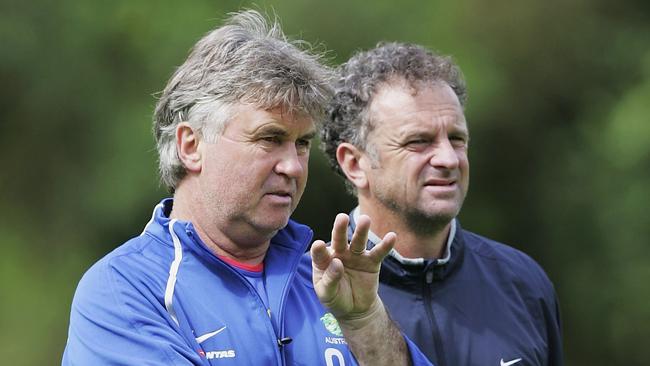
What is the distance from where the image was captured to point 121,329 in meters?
2.73

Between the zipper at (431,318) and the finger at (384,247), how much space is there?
788 mm

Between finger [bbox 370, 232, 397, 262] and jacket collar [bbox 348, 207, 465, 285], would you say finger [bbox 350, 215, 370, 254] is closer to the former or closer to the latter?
finger [bbox 370, 232, 397, 262]

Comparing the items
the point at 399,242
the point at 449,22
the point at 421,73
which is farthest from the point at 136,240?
the point at 449,22

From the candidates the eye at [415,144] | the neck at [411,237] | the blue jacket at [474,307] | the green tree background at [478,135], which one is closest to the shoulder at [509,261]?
the blue jacket at [474,307]

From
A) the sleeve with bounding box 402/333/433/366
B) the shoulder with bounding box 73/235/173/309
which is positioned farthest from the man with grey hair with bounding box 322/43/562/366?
the shoulder with bounding box 73/235/173/309

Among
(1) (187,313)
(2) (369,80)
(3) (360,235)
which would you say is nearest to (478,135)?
(2) (369,80)

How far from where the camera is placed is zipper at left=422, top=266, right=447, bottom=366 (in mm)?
3650

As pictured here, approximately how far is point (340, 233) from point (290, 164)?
0.94ft

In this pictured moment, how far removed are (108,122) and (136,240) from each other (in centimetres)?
541

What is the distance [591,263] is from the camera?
28.4 feet

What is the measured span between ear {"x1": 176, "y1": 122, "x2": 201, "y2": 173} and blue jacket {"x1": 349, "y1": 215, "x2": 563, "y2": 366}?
98cm

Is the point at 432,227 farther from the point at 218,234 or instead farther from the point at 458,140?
the point at 218,234

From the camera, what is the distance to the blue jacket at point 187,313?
2.73 m

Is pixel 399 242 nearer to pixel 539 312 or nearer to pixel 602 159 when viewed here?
pixel 539 312
